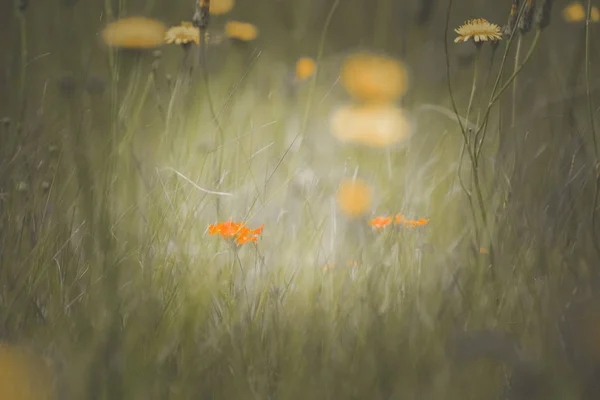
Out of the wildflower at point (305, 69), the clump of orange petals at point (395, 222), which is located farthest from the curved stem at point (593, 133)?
the wildflower at point (305, 69)

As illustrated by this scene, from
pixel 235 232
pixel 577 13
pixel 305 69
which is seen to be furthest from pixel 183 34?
pixel 577 13

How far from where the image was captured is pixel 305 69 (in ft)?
2.87

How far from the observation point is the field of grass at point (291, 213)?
2.08 ft

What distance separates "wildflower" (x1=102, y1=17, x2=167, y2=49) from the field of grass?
0.05 ft

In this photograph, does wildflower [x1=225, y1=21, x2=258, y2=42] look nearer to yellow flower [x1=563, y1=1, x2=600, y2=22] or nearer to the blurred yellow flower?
the blurred yellow flower

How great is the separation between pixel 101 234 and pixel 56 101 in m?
0.26

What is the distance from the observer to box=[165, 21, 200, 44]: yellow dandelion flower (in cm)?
84

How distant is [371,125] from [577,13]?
361 mm

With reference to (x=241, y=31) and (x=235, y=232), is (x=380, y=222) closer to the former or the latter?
(x=235, y=232)

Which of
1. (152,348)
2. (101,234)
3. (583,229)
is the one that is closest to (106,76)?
(101,234)

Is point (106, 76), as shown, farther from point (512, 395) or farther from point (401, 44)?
point (512, 395)

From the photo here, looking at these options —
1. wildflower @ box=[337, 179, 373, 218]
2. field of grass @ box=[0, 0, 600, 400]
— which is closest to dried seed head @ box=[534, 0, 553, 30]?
field of grass @ box=[0, 0, 600, 400]

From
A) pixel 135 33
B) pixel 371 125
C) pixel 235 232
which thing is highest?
pixel 135 33

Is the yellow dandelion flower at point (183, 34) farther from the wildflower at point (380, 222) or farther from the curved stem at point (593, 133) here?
the curved stem at point (593, 133)
